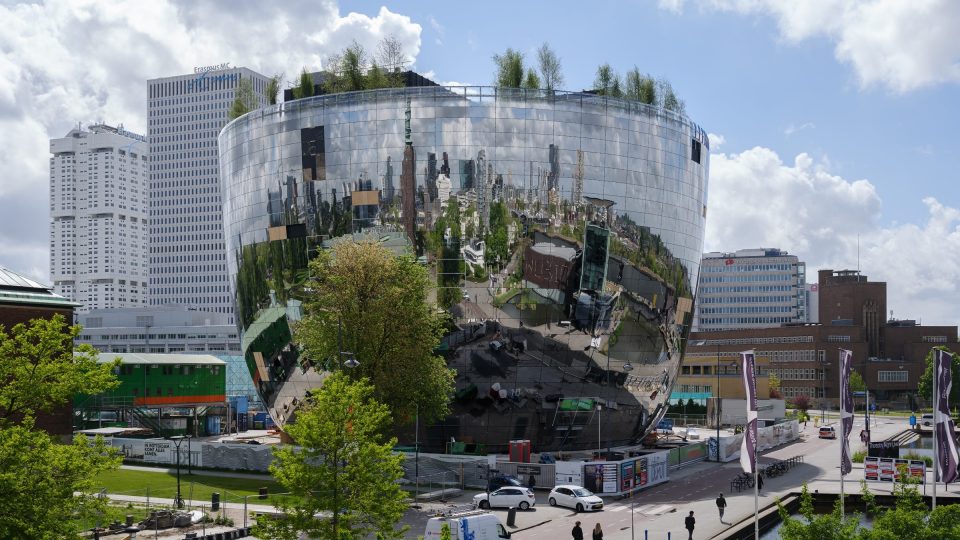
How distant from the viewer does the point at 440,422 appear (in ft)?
231

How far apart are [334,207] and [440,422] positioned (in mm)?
15669

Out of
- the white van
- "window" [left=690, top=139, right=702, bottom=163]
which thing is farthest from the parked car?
"window" [left=690, top=139, right=702, bottom=163]

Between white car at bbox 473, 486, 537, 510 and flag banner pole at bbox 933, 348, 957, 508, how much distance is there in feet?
61.0

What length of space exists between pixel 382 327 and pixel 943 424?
2812cm

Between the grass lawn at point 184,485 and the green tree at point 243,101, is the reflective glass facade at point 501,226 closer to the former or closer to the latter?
the green tree at point 243,101

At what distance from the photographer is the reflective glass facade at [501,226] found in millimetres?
68062

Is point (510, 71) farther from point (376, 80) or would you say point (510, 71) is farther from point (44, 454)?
point (44, 454)

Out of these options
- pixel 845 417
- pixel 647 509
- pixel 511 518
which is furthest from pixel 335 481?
pixel 647 509

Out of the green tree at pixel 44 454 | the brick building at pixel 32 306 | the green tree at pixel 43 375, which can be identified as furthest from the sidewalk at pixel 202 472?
the green tree at pixel 44 454

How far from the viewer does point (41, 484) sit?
A: 27297 millimetres

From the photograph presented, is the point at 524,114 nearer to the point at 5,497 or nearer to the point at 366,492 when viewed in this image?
the point at 366,492

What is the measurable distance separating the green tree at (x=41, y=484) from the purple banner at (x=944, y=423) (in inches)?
1341

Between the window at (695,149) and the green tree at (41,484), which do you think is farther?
the window at (695,149)

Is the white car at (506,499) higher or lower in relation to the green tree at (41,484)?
lower
